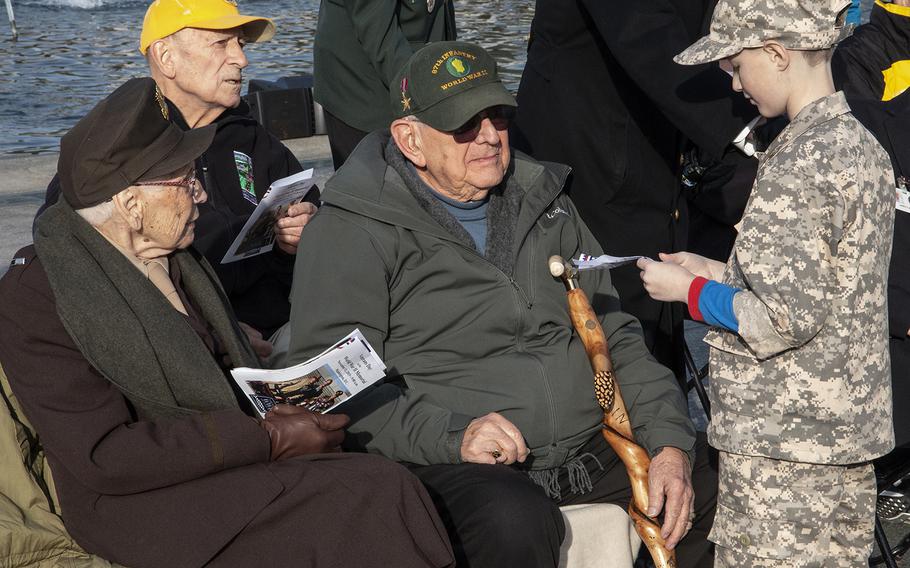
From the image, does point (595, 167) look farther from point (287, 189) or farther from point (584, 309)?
point (287, 189)

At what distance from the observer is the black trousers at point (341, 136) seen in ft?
16.6

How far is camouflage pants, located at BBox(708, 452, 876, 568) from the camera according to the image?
2.60 metres

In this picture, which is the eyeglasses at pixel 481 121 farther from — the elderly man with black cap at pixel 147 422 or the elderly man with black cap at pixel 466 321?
the elderly man with black cap at pixel 147 422

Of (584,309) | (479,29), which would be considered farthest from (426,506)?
(479,29)

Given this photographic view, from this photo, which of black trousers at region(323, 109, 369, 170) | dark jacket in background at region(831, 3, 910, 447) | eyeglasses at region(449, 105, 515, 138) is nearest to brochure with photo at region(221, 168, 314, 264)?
eyeglasses at region(449, 105, 515, 138)

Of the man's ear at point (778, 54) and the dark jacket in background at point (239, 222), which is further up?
the man's ear at point (778, 54)

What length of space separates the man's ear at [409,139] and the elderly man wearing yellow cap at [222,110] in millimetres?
634

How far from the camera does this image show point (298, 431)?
8.57 ft

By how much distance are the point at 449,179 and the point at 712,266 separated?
2.54ft

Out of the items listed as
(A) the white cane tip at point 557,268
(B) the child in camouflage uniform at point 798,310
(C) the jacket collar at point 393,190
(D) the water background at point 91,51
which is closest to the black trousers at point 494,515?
(B) the child in camouflage uniform at point 798,310

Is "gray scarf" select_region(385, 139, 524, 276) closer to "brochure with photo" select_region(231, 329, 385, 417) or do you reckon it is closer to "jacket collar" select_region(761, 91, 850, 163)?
"brochure with photo" select_region(231, 329, 385, 417)

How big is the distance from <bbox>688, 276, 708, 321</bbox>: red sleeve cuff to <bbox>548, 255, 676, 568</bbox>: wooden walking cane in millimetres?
491

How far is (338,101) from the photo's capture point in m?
5.00

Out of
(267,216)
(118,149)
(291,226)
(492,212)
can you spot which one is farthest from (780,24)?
(291,226)
